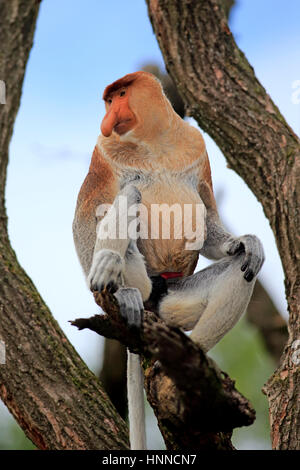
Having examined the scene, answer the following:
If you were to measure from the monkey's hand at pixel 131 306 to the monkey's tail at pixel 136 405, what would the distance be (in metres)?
0.39

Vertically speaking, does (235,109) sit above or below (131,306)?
above

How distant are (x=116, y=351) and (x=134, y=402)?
5.77ft

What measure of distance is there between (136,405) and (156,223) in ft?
2.32

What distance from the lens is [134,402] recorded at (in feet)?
Answer: 7.55

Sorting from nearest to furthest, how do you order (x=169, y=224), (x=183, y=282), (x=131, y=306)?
(x=131, y=306)
(x=169, y=224)
(x=183, y=282)

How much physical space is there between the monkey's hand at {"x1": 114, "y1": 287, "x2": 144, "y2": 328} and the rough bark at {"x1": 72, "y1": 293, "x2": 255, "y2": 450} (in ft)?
0.07

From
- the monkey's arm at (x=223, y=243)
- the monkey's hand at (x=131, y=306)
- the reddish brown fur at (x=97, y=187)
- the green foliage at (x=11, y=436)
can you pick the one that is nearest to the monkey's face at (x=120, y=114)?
the reddish brown fur at (x=97, y=187)

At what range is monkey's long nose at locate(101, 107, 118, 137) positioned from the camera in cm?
224

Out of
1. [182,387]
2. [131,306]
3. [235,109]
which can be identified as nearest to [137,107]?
[131,306]

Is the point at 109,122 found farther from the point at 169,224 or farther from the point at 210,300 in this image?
the point at 210,300

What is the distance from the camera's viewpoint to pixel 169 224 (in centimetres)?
237

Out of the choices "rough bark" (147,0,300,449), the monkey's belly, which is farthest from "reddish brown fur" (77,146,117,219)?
"rough bark" (147,0,300,449)

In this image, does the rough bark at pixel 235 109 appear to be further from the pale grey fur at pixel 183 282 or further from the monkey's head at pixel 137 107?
the monkey's head at pixel 137 107
